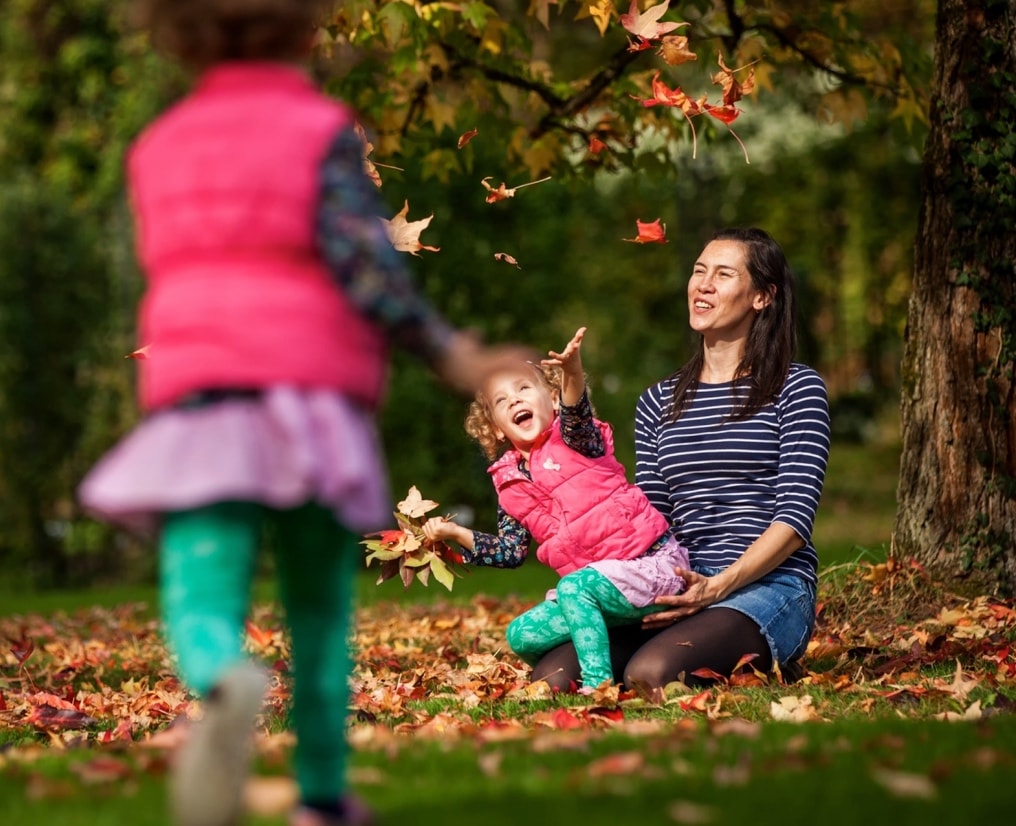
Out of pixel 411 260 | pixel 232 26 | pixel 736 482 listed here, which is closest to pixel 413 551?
pixel 736 482

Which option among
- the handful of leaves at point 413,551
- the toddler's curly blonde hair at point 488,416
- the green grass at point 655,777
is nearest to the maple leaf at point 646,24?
the toddler's curly blonde hair at point 488,416

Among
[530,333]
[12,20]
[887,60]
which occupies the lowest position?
[530,333]

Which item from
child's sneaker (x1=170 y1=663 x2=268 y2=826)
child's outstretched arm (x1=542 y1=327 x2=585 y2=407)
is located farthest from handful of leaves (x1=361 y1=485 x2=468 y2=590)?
child's sneaker (x1=170 y1=663 x2=268 y2=826)

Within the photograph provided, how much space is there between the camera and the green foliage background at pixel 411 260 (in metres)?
14.2

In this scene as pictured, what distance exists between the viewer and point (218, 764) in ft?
7.88

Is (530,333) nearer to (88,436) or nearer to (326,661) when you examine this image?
(88,436)

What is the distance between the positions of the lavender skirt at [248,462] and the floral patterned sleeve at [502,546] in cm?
261

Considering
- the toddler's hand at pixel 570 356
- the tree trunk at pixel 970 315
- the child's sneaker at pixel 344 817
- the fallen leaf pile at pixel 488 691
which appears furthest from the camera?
the tree trunk at pixel 970 315

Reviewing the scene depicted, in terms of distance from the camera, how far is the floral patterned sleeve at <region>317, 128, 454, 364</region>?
107 inches

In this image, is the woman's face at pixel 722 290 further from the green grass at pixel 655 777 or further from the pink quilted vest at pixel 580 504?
the green grass at pixel 655 777

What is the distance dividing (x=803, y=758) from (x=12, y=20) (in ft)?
63.4

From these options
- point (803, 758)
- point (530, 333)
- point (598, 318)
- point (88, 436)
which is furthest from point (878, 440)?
point (803, 758)

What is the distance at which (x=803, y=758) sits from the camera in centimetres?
349

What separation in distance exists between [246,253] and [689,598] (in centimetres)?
291
